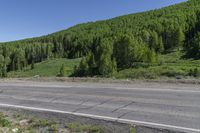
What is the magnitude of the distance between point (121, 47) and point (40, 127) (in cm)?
7069

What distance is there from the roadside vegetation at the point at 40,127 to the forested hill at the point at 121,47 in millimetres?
53897

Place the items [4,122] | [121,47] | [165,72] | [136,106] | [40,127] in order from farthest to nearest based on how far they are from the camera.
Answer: [121,47], [165,72], [136,106], [4,122], [40,127]

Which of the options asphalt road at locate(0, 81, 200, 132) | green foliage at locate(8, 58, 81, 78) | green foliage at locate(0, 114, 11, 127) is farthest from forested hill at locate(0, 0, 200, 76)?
green foliage at locate(0, 114, 11, 127)

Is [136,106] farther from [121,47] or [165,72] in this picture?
[121,47]

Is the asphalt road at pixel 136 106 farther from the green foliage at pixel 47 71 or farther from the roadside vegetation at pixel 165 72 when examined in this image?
the green foliage at pixel 47 71

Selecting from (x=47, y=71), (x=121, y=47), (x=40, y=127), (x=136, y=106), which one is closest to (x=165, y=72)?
(x=136, y=106)

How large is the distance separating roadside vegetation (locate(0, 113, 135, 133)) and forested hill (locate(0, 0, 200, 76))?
53.9m

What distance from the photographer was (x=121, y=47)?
257 ft

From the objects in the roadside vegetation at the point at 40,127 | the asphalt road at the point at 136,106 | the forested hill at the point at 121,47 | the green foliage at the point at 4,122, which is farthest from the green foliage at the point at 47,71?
the roadside vegetation at the point at 40,127

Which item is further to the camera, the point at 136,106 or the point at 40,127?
the point at 136,106

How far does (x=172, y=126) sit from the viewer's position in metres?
7.65

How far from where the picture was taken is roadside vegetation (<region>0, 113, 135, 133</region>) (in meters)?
7.92

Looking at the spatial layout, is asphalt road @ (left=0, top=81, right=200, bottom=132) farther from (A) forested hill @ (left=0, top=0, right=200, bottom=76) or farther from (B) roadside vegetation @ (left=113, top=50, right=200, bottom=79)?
(A) forested hill @ (left=0, top=0, right=200, bottom=76)

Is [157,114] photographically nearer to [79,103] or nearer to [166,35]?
[79,103]
